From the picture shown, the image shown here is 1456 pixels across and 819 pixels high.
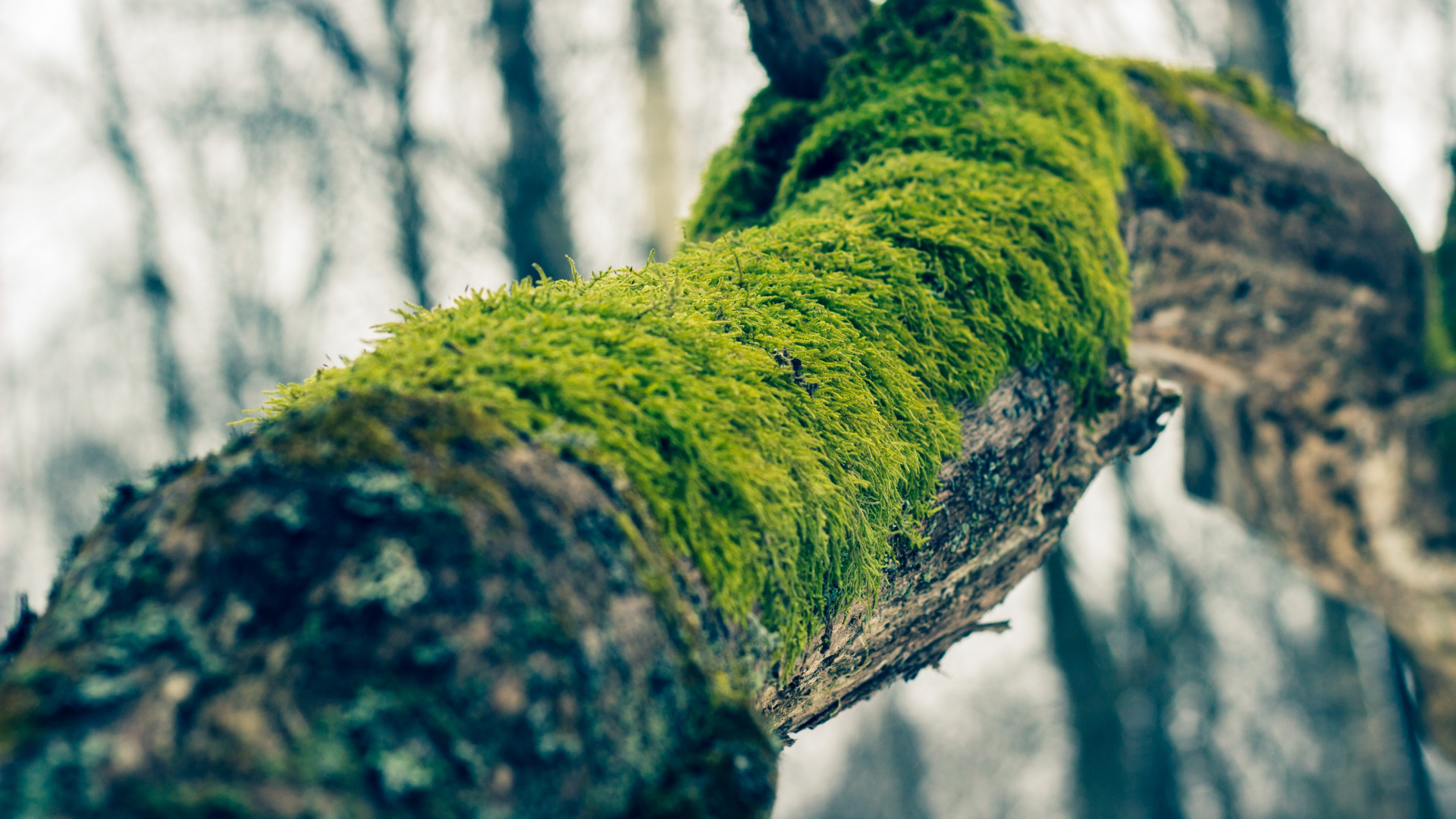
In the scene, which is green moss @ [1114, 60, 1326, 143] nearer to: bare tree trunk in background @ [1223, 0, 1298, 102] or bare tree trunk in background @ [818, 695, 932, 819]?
bare tree trunk in background @ [1223, 0, 1298, 102]

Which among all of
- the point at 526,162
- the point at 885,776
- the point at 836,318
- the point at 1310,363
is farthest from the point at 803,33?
the point at 885,776

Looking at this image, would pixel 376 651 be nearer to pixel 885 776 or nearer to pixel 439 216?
pixel 439 216

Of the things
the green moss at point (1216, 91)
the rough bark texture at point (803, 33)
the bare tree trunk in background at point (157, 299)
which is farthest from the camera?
the bare tree trunk in background at point (157, 299)

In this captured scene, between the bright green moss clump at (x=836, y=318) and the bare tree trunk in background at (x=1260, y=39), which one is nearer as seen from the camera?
the bright green moss clump at (x=836, y=318)

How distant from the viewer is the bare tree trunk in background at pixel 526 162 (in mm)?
7480

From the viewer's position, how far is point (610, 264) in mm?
1796

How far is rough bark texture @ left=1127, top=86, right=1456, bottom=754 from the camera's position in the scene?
11.4 ft

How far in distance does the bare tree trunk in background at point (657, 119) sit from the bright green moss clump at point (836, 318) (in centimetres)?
485

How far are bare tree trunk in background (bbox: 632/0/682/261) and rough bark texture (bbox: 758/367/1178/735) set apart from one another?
5.92 metres

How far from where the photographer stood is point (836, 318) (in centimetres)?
173

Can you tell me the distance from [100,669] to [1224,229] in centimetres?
399

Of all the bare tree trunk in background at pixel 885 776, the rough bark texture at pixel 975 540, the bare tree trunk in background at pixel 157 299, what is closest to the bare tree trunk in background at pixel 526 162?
the bare tree trunk in background at pixel 157 299

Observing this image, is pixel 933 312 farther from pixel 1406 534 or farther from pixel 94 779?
pixel 1406 534

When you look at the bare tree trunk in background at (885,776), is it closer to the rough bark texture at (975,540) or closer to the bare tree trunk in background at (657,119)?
the bare tree trunk in background at (657,119)
